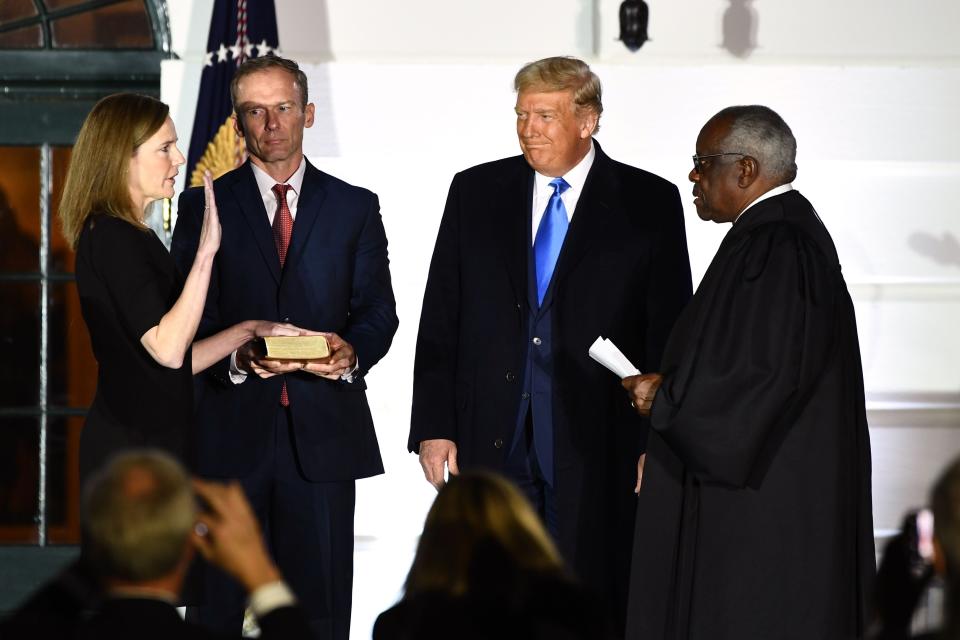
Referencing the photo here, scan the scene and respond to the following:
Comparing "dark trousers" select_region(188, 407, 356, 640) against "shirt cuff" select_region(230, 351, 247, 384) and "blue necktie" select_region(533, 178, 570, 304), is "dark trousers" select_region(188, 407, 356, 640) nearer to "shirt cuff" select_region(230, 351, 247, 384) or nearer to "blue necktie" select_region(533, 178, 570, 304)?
"shirt cuff" select_region(230, 351, 247, 384)

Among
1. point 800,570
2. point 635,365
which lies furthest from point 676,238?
point 800,570

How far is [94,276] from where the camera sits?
3.49 meters

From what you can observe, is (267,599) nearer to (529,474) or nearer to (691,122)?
(529,474)

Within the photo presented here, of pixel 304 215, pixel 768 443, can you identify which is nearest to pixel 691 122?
pixel 304 215

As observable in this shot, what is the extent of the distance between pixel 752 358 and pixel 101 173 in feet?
5.71

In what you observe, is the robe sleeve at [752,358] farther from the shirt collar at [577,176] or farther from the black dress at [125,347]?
the black dress at [125,347]

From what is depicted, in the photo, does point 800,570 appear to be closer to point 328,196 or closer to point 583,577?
point 583,577

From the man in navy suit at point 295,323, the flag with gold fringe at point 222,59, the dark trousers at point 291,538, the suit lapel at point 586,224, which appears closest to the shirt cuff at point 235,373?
the man in navy suit at point 295,323

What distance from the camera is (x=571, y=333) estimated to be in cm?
402

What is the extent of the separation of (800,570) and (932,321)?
2.24m

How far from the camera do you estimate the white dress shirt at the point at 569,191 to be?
4133 mm

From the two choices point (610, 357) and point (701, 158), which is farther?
point (701, 158)

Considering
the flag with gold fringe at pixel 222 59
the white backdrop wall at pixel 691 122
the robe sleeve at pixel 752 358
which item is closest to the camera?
the robe sleeve at pixel 752 358

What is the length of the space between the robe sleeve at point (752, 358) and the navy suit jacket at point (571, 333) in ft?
1.32
